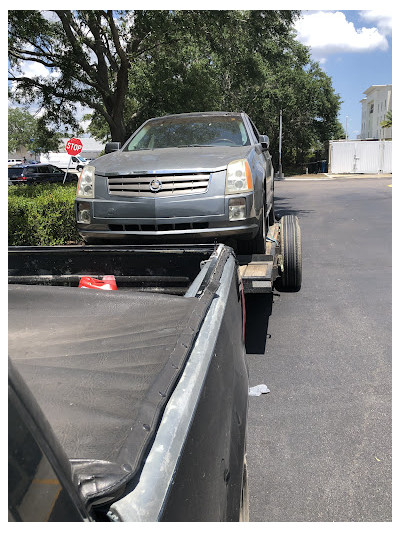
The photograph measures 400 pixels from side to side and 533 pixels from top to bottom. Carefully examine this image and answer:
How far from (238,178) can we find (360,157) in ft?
105

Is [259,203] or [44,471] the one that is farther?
[259,203]

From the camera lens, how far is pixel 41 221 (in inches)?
341

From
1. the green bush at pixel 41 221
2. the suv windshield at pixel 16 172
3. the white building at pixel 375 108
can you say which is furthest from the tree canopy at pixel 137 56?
Answer: the white building at pixel 375 108

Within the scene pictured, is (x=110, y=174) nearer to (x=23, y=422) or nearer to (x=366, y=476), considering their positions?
(x=366, y=476)

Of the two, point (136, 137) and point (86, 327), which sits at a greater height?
point (136, 137)

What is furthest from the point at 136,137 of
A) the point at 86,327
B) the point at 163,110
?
the point at 163,110

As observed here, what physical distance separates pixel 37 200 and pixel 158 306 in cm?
758

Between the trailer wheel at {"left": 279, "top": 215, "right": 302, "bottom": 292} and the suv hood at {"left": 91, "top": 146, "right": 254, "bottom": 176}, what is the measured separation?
111cm

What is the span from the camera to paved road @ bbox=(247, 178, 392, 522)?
9.04ft

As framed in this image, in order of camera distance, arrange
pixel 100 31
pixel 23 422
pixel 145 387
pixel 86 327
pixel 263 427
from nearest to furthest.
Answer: pixel 23 422 < pixel 145 387 < pixel 86 327 < pixel 263 427 < pixel 100 31

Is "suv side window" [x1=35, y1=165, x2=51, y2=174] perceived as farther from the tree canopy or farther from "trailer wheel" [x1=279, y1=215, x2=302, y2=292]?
"trailer wheel" [x1=279, y1=215, x2=302, y2=292]

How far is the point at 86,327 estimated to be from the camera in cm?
202

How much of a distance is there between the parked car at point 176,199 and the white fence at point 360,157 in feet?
102

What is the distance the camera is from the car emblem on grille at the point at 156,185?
456 cm
